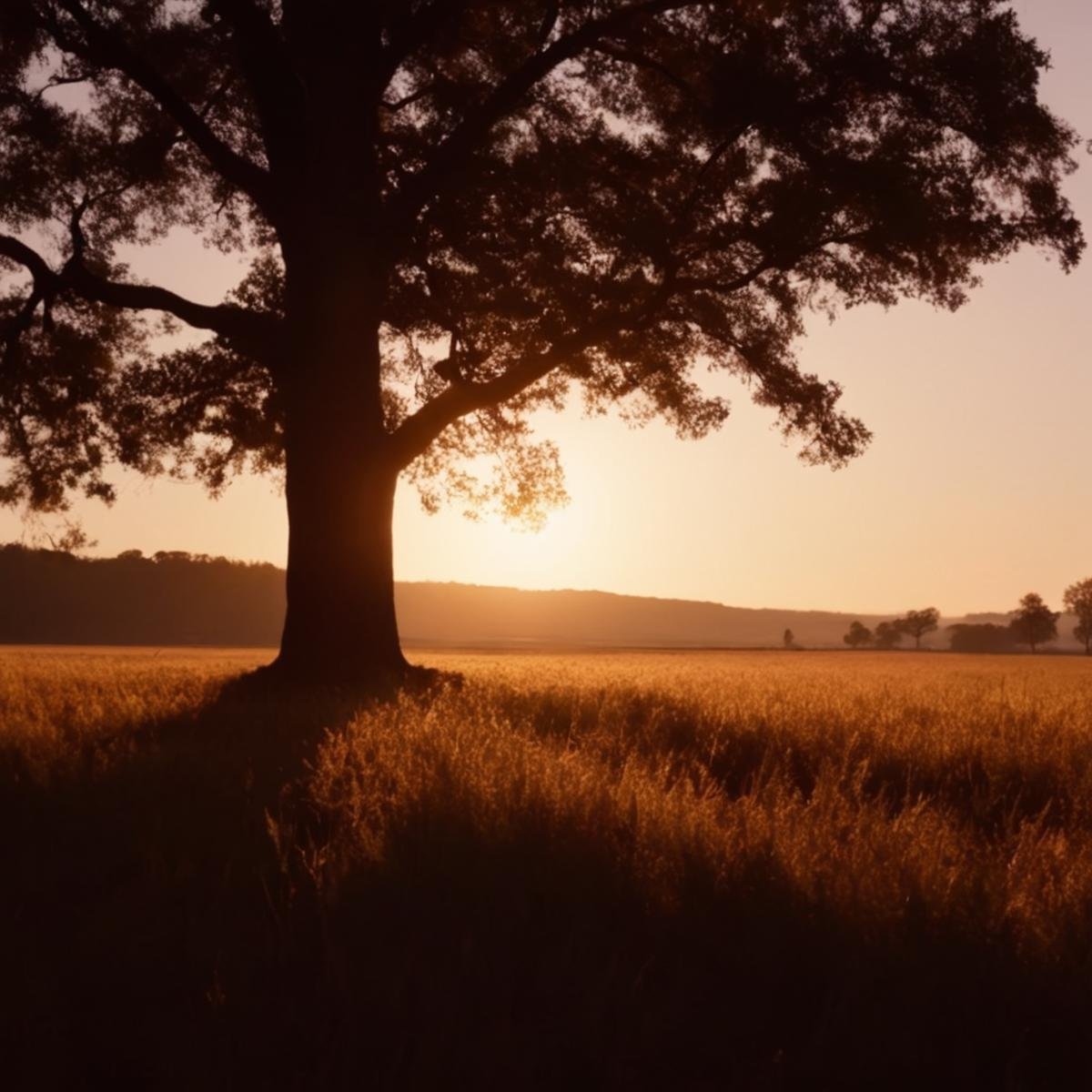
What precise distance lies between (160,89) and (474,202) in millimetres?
3910

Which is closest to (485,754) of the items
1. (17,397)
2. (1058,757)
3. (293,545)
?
(1058,757)

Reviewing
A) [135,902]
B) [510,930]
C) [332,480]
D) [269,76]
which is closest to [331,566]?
[332,480]

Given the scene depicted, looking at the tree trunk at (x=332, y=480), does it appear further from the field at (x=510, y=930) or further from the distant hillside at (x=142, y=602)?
the distant hillside at (x=142, y=602)

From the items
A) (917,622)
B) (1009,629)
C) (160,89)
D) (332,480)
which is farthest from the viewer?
(917,622)

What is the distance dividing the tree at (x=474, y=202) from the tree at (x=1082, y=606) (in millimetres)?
113963

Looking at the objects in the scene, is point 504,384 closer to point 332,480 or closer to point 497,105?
point 332,480

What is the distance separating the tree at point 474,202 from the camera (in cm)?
1267

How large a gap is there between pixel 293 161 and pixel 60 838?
1077 centimetres

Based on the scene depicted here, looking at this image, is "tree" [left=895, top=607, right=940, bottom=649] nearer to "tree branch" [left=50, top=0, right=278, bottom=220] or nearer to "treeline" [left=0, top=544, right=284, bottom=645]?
"treeline" [left=0, top=544, right=284, bottom=645]

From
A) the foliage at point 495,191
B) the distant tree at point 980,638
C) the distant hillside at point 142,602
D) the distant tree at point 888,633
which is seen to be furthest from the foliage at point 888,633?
the foliage at point 495,191

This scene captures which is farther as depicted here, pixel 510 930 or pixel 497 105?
pixel 497 105

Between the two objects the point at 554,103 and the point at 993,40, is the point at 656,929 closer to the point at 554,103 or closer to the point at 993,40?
the point at 993,40

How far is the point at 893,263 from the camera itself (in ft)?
44.8

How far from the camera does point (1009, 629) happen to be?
400ft
